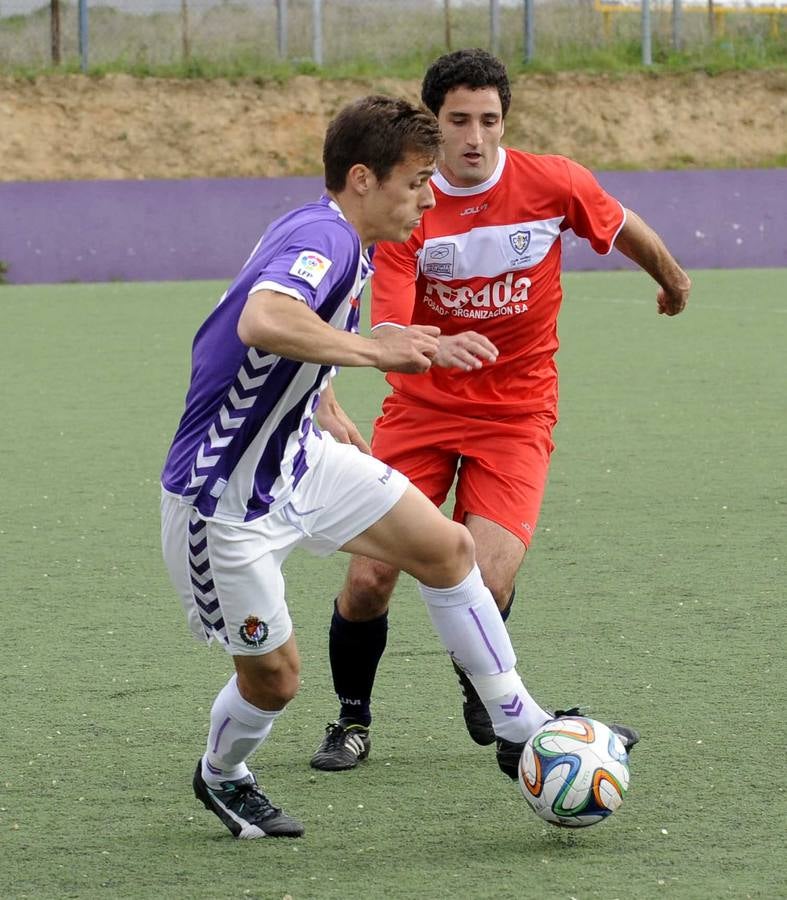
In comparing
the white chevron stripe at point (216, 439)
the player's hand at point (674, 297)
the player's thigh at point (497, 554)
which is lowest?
the player's thigh at point (497, 554)

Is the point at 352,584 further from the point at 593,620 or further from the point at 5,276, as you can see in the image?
the point at 5,276

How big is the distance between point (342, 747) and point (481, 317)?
133 centimetres

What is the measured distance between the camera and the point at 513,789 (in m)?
4.21

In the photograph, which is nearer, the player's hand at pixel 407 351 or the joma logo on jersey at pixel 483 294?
the player's hand at pixel 407 351

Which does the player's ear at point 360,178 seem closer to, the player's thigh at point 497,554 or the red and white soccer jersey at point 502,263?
the red and white soccer jersey at point 502,263

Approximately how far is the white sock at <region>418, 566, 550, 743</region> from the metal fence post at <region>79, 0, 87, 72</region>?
89.7 ft

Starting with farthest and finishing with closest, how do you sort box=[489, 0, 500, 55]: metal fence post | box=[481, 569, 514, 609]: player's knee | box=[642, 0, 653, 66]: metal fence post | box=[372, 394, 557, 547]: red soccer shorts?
box=[642, 0, 653, 66]: metal fence post → box=[489, 0, 500, 55]: metal fence post → box=[372, 394, 557, 547]: red soccer shorts → box=[481, 569, 514, 609]: player's knee

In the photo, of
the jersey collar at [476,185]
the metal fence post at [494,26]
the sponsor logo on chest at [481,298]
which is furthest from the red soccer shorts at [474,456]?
the metal fence post at [494,26]

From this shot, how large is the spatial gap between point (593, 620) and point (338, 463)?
6.86ft

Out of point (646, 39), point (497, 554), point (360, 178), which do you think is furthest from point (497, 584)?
point (646, 39)

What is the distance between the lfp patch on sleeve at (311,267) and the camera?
3.46m

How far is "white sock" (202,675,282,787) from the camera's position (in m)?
3.90

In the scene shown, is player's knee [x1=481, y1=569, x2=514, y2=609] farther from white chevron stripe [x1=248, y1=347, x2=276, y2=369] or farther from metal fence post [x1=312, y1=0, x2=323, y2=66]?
metal fence post [x1=312, y1=0, x2=323, y2=66]

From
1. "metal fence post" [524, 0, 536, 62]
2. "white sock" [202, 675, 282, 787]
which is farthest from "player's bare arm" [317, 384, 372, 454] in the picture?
"metal fence post" [524, 0, 536, 62]
